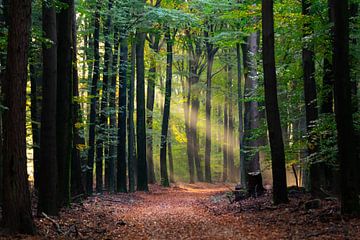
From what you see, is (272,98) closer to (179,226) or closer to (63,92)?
(179,226)

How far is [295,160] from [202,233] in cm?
739

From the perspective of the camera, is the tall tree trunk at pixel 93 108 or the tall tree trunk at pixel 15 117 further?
the tall tree trunk at pixel 93 108

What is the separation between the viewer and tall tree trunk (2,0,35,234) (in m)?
8.09

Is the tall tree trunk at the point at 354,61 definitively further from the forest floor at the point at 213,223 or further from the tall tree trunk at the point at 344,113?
the forest floor at the point at 213,223

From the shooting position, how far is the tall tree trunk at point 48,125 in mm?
10789

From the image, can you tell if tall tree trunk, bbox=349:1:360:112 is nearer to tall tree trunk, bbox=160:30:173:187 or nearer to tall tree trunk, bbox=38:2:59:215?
tall tree trunk, bbox=38:2:59:215

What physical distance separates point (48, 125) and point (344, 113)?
717 cm

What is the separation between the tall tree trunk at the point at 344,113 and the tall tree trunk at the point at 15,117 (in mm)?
6453

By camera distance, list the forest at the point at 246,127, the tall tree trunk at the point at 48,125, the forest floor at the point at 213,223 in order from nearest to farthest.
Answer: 1. the forest at the point at 246,127
2. the forest floor at the point at 213,223
3. the tall tree trunk at the point at 48,125

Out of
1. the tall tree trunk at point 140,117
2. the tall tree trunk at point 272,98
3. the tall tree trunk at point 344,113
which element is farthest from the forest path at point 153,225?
the tall tree trunk at point 140,117

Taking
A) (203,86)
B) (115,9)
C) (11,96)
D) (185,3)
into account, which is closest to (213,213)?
(11,96)

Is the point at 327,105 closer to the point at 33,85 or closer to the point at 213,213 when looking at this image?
the point at 213,213

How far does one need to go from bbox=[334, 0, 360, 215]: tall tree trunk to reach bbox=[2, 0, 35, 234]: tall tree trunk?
6453 millimetres

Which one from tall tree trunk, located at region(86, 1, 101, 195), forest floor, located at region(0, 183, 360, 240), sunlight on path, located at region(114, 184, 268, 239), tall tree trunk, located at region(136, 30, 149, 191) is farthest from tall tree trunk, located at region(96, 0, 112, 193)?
sunlight on path, located at region(114, 184, 268, 239)
